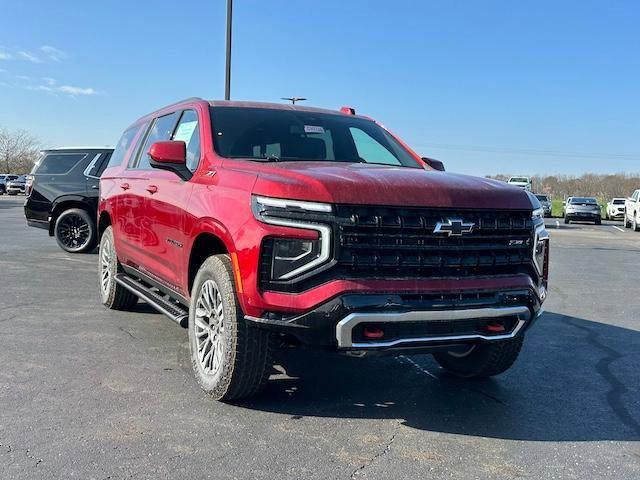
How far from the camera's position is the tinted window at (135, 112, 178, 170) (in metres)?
5.43

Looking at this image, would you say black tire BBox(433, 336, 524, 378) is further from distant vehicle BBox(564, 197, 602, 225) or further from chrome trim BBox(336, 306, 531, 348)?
distant vehicle BBox(564, 197, 602, 225)

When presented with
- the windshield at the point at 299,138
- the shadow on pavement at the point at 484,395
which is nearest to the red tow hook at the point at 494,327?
the shadow on pavement at the point at 484,395

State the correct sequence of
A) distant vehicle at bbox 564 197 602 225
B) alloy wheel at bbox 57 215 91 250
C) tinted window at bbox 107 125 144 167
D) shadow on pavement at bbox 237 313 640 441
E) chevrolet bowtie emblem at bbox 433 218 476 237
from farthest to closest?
distant vehicle at bbox 564 197 602 225 < alloy wheel at bbox 57 215 91 250 < tinted window at bbox 107 125 144 167 < shadow on pavement at bbox 237 313 640 441 < chevrolet bowtie emblem at bbox 433 218 476 237

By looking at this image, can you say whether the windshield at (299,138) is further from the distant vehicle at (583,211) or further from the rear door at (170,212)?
the distant vehicle at (583,211)

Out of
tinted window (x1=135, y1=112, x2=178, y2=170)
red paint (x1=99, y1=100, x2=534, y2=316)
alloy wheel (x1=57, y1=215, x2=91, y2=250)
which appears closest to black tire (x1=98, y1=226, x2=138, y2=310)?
tinted window (x1=135, y1=112, x2=178, y2=170)

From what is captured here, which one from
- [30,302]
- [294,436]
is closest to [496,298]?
[294,436]

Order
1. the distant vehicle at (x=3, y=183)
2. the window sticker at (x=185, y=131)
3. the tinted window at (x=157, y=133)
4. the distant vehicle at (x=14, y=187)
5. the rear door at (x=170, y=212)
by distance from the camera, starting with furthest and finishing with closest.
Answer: the distant vehicle at (x=3, y=183), the distant vehicle at (x=14, y=187), the tinted window at (x=157, y=133), the window sticker at (x=185, y=131), the rear door at (x=170, y=212)

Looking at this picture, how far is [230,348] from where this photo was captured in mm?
3607

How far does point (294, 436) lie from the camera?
3441mm

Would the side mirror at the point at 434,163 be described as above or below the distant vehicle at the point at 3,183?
above

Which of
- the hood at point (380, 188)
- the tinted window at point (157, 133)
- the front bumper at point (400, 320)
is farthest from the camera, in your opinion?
the tinted window at point (157, 133)

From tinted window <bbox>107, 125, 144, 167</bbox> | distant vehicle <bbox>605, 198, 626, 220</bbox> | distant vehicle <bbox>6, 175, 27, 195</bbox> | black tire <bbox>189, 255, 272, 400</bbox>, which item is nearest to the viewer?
black tire <bbox>189, 255, 272, 400</bbox>

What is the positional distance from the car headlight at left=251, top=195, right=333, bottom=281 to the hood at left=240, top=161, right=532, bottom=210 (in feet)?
0.18

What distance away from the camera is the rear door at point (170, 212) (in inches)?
177
